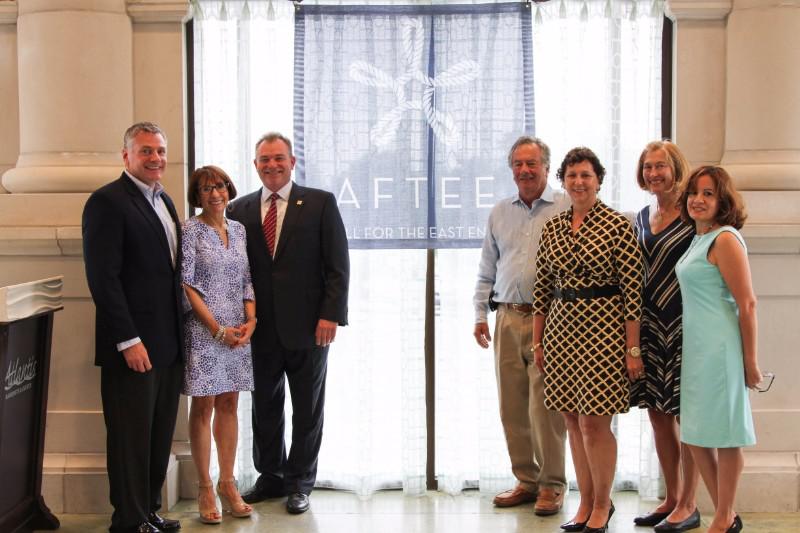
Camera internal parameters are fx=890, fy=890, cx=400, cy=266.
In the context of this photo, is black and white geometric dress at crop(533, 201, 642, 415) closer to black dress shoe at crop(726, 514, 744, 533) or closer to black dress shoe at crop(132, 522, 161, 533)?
black dress shoe at crop(726, 514, 744, 533)

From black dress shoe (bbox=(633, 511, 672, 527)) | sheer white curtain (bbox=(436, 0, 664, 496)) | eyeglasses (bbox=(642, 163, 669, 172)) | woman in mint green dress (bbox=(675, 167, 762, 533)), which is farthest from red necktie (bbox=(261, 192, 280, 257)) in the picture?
black dress shoe (bbox=(633, 511, 672, 527))

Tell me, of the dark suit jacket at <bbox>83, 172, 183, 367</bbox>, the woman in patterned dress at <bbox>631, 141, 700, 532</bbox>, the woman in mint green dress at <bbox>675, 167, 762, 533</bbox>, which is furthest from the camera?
the woman in patterned dress at <bbox>631, 141, 700, 532</bbox>

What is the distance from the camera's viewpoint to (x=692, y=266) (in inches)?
131

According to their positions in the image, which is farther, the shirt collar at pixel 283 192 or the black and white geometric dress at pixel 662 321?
the shirt collar at pixel 283 192

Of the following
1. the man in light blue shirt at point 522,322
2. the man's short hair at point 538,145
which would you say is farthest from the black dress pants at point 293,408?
the man's short hair at point 538,145

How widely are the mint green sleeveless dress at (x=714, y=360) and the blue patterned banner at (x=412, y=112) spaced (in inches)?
44.2

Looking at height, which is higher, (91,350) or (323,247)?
(323,247)

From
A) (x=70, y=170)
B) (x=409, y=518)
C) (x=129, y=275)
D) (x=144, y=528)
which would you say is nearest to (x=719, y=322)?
(x=409, y=518)

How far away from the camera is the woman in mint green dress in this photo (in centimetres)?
326

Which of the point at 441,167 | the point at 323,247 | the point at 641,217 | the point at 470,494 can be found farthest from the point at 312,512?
the point at 641,217

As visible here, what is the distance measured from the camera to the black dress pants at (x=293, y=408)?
4.03 metres

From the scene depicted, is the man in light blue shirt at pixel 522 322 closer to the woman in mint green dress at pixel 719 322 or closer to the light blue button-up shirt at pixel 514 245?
the light blue button-up shirt at pixel 514 245

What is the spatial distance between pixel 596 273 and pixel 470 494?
4.70 ft

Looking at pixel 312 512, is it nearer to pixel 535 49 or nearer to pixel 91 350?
pixel 91 350
